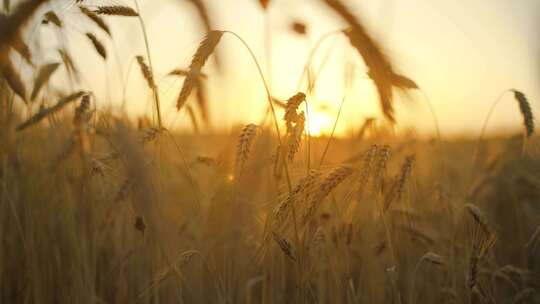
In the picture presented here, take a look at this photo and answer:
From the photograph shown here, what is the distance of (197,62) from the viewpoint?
1.48 m

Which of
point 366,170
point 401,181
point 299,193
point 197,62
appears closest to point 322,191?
point 299,193

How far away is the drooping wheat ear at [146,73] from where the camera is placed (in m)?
1.69

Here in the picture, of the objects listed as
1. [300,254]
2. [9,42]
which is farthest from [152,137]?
[300,254]

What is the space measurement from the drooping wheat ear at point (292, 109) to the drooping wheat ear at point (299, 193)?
0.21m

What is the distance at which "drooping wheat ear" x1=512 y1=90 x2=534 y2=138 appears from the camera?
1.83 metres

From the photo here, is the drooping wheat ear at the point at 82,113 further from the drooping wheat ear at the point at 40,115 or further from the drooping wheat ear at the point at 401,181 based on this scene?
the drooping wheat ear at the point at 401,181

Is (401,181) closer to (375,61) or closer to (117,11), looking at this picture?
(375,61)

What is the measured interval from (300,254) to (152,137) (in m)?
0.68

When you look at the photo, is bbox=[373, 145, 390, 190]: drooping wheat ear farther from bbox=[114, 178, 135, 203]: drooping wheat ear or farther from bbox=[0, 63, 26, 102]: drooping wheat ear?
bbox=[0, 63, 26, 102]: drooping wheat ear

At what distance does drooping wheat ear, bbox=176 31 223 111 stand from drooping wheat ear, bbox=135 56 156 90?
0.23 meters

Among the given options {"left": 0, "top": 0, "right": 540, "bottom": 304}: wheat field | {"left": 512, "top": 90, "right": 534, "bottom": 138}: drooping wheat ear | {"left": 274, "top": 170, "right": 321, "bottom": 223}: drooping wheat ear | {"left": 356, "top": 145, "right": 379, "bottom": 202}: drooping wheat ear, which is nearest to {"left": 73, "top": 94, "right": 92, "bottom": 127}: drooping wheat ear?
{"left": 0, "top": 0, "right": 540, "bottom": 304}: wheat field

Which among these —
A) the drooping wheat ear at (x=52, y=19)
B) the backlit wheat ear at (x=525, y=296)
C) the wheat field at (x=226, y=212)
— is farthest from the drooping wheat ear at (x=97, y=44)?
the backlit wheat ear at (x=525, y=296)

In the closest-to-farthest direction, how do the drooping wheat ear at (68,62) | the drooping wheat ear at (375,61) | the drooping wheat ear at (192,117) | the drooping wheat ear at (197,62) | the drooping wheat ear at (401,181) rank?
the drooping wheat ear at (197,62)
the drooping wheat ear at (375,61)
the drooping wheat ear at (401,181)
the drooping wheat ear at (68,62)
the drooping wheat ear at (192,117)

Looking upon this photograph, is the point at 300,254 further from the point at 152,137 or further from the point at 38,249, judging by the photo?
the point at 38,249
